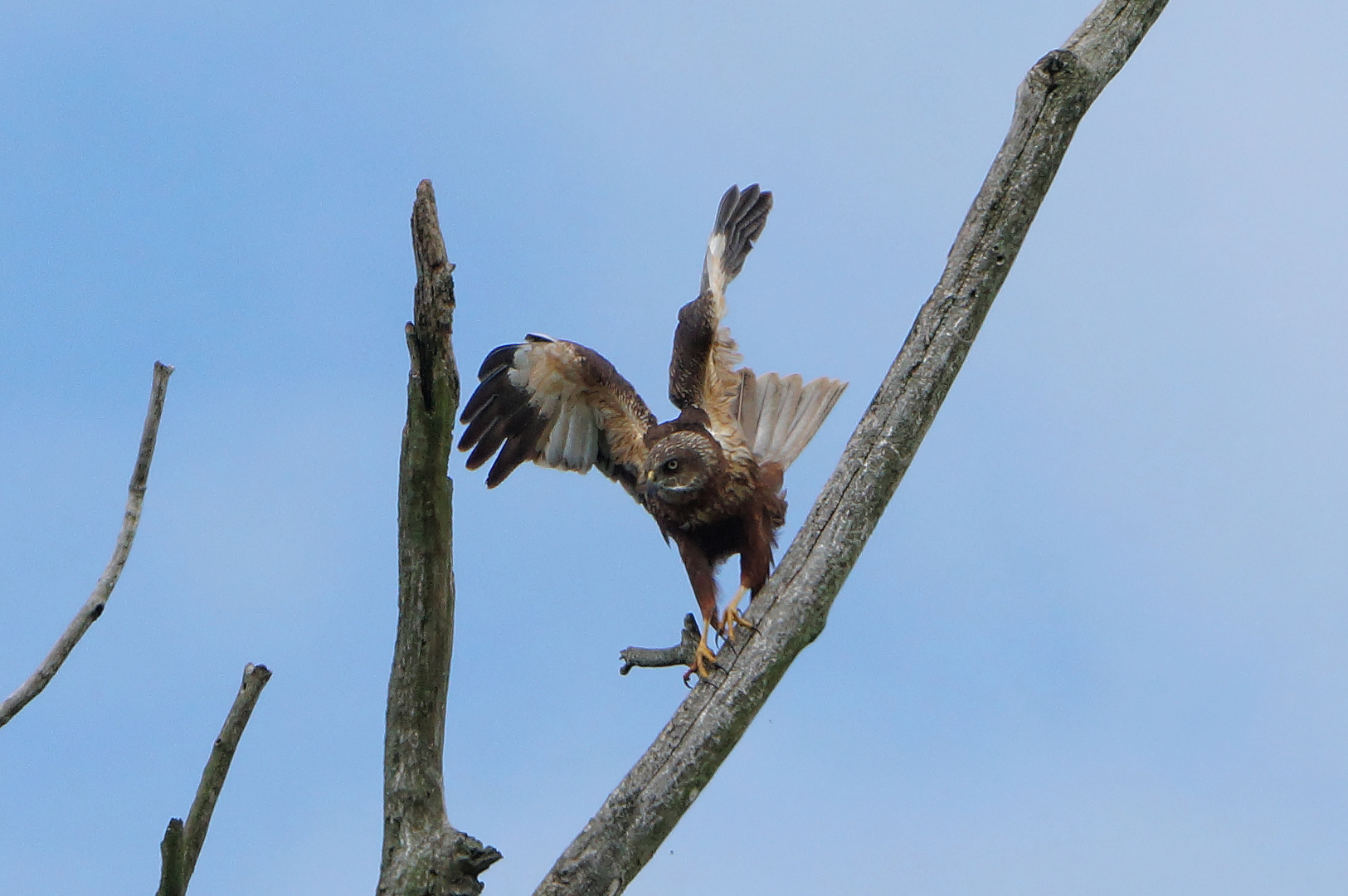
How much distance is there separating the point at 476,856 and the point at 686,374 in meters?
3.43

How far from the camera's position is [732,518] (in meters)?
6.32

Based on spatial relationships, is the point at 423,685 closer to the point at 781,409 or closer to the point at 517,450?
Result: the point at 517,450

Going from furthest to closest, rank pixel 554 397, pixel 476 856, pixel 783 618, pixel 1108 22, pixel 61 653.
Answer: pixel 554 397
pixel 1108 22
pixel 783 618
pixel 476 856
pixel 61 653

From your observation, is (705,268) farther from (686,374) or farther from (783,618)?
(783,618)

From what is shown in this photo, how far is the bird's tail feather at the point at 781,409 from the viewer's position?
693cm

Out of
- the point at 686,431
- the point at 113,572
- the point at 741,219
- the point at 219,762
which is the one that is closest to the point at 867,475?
the point at 686,431

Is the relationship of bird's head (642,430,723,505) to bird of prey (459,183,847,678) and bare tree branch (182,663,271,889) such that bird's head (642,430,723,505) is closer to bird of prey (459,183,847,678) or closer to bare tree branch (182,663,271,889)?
bird of prey (459,183,847,678)

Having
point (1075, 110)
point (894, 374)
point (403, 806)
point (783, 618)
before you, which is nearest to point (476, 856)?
point (403, 806)

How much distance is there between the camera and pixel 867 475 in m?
4.59

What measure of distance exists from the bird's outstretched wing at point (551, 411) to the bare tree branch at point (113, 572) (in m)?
2.74

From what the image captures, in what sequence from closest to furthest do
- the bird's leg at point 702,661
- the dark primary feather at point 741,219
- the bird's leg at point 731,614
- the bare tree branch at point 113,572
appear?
1. the bare tree branch at point 113,572
2. the bird's leg at point 702,661
3. the bird's leg at point 731,614
4. the dark primary feather at point 741,219

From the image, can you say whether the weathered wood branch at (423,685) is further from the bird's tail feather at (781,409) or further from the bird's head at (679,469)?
the bird's tail feather at (781,409)

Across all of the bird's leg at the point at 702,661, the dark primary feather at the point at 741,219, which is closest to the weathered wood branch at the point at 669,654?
the bird's leg at the point at 702,661

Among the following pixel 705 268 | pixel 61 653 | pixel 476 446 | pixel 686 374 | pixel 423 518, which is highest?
pixel 705 268
